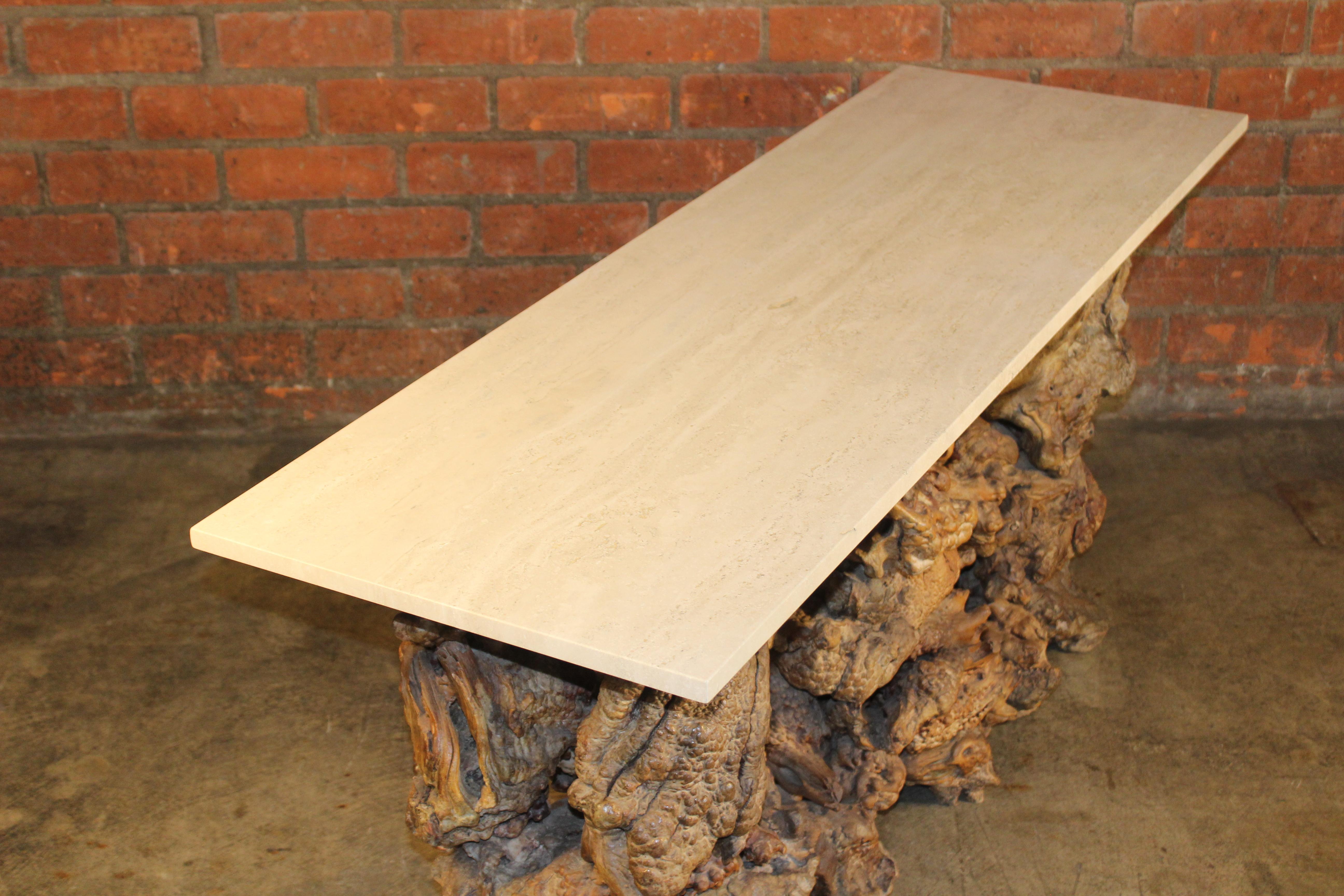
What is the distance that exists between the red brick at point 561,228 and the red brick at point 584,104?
0.59 feet

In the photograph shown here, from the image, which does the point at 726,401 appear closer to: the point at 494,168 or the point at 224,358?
the point at 494,168

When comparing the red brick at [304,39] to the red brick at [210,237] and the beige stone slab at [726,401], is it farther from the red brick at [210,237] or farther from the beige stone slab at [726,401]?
the beige stone slab at [726,401]

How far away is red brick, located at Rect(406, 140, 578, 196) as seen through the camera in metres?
3.01

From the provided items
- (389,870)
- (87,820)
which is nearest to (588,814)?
(389,870)

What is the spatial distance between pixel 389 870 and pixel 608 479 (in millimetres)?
818

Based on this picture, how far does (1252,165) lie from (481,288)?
179 centimetres

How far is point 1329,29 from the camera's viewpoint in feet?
9.67

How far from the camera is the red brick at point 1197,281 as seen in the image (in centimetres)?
317

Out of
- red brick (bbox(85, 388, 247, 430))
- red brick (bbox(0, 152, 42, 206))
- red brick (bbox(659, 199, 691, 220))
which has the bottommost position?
red brick (bbox(85, 388, 247, 430))

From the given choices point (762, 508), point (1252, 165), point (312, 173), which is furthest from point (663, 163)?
point (762, 508)

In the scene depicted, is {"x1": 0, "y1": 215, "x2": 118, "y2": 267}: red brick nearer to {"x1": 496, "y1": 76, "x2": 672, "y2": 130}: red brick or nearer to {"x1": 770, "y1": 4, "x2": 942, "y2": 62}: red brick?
{"x1": 496, "y1": 76, "x2": 672, "y2": 130}: red brick

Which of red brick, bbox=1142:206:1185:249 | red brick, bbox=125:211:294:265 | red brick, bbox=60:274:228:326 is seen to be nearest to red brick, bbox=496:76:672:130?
red brick, bbox=125:211:294:265

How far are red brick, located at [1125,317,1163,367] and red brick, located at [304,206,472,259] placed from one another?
159 centimetres

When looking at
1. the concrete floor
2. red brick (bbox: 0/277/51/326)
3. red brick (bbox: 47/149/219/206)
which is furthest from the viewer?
red brick (bbox: 0/277/51/326)
